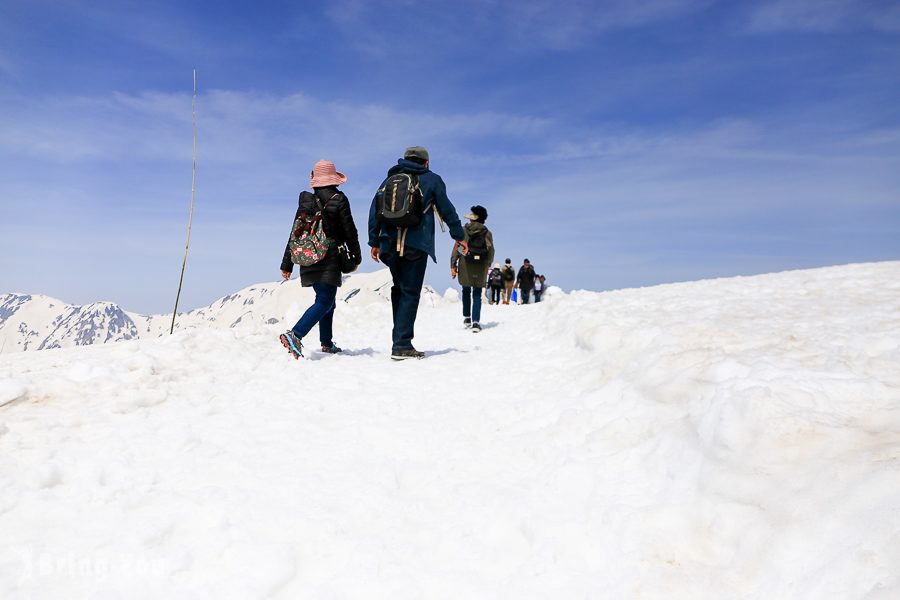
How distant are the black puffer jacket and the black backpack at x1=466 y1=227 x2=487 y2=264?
4457mm

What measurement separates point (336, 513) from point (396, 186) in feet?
15.1

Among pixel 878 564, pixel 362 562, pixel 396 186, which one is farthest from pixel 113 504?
pixel 396 186

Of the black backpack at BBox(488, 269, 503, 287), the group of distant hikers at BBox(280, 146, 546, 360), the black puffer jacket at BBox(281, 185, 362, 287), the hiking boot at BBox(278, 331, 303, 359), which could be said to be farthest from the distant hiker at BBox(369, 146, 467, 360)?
the black backpack at BBox(488, 269, 503, 287)

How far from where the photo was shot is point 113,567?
2.13 meters

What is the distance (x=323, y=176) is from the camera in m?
6.50

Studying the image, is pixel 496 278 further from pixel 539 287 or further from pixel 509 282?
pixel 539 287

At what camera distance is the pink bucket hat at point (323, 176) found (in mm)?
6492

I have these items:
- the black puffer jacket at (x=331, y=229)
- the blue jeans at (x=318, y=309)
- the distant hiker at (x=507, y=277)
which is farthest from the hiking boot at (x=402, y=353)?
the distant hiker at (x=507, y=277)

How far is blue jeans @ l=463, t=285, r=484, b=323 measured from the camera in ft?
34.8

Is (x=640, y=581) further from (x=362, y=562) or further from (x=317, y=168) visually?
(x=317, y=168)

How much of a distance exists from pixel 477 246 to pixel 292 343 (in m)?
5.35

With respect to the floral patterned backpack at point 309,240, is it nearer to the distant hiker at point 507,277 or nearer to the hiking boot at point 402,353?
the hiking boot at point 402,353

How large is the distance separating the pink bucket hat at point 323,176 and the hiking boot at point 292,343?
189cm

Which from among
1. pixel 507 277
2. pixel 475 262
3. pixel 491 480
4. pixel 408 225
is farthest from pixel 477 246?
pixel 507 277
